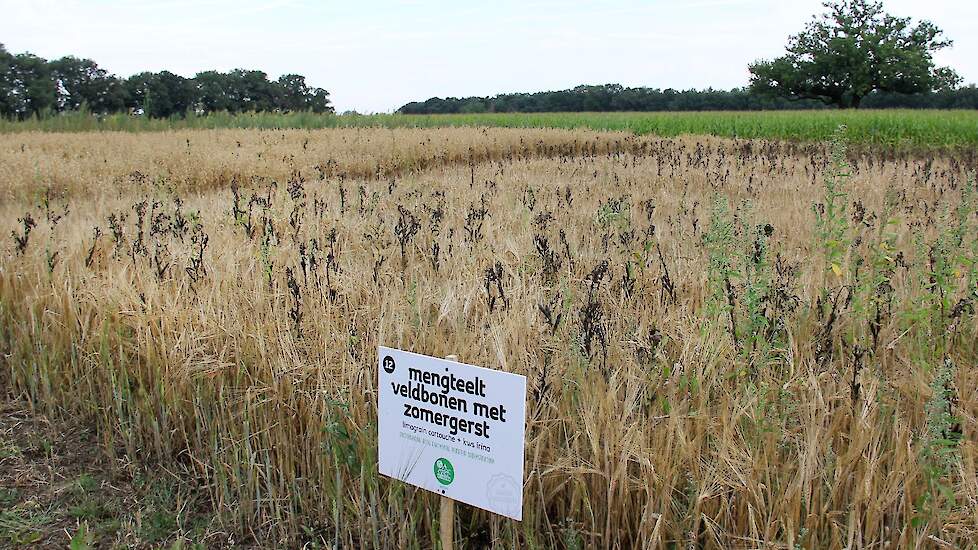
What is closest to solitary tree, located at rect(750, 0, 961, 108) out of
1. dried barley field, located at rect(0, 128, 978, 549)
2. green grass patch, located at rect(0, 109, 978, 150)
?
green grass patch, located at rect(0, 109, 978, 150)

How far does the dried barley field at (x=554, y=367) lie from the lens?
2.13 metres

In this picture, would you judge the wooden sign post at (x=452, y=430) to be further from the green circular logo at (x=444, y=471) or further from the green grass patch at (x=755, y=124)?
the green grass patch at (x=755, y=124)

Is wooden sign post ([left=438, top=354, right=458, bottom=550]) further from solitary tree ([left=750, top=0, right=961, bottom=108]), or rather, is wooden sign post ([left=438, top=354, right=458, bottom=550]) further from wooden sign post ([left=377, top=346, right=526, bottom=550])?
solitary tree ([left=750, top=0, right=961, bottom=108])

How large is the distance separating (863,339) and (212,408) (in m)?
2.91

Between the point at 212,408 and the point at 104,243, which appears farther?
the point at 104,243

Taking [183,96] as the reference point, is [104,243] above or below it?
below

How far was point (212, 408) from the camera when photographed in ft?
10.7

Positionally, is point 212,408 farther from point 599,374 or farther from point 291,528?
point 599,374

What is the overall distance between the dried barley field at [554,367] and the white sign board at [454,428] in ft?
0.90

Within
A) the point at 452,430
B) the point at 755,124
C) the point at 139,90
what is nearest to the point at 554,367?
the point at 452,430

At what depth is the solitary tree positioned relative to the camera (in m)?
43.6

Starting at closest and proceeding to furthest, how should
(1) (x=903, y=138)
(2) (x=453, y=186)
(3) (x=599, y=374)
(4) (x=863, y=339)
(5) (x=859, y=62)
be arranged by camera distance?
(3) (x=599, y=374) < (4) (x=863, y=339) < (2) (x=453, y=186) < (1) (x=903, y=138) < (5) (x=859, y=62)

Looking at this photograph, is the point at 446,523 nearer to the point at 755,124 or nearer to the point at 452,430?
the point at 452,430

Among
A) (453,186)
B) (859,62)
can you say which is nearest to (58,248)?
(453,186)
